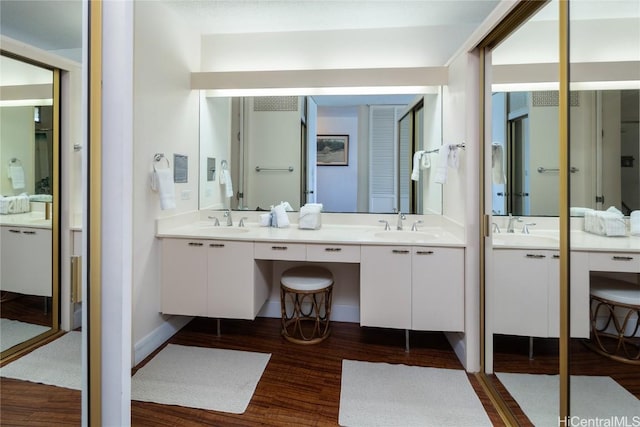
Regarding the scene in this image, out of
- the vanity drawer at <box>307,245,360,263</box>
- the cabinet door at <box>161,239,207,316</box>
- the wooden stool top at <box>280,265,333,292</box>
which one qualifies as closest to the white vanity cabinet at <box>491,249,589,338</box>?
the vanity drawer at <box>307,245,360,263</box>

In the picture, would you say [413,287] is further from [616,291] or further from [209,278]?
[209,278]

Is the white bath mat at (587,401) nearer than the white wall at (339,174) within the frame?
Yes

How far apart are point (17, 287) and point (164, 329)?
1.60 metres

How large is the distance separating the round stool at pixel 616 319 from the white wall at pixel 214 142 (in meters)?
2.66

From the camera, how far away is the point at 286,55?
295cm

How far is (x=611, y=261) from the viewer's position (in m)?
1.41

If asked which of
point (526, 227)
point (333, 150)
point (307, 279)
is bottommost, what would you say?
point (307, 279)

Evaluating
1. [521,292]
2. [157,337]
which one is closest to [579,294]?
[521,292]

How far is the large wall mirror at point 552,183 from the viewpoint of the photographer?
53.3 inches

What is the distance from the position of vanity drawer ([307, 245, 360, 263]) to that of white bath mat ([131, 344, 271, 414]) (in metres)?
0.78

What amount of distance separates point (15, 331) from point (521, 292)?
227 cm

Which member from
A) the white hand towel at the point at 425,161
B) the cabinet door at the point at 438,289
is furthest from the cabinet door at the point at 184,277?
the white hand towel at the point at 425,161

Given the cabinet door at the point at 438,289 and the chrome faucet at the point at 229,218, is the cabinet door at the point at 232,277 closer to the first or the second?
the chrome faucet at the point at 229,218

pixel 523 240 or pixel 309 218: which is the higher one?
pixel 309 218
